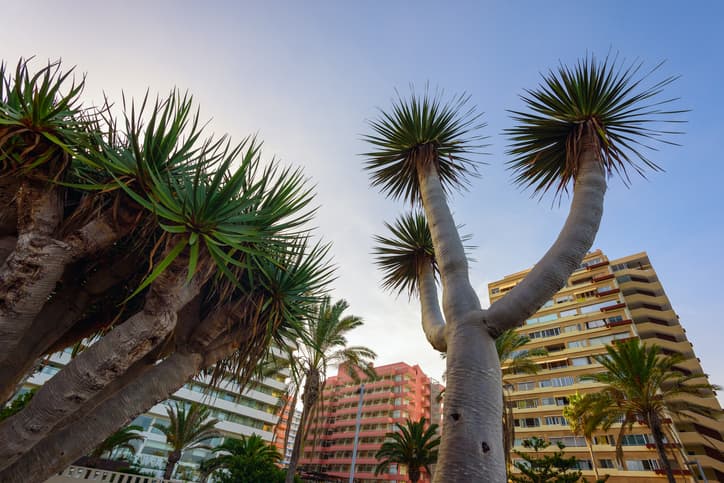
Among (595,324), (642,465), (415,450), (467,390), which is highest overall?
(595,324)

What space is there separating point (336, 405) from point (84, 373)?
81.2m

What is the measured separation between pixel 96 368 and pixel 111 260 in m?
2.09

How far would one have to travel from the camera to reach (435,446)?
2409 centimetres

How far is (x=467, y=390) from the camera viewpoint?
2885 millimetres

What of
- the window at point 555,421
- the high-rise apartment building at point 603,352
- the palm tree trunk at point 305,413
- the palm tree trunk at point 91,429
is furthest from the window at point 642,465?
the palm tree trunk at point 91,429

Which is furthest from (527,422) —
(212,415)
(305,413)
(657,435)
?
(212,415)

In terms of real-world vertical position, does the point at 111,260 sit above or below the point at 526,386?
below

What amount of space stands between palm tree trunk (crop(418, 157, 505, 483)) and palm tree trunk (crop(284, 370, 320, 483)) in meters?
13.1

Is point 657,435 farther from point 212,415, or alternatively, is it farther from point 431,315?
point 212,415

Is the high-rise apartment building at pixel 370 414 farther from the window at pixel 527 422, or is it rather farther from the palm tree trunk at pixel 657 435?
the palm tree trunk at pixel 657 435

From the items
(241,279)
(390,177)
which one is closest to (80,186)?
(241,279)

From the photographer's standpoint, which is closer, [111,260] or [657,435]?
[111,260]

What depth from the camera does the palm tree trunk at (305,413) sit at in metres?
15.2

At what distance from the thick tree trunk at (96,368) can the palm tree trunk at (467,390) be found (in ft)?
9.86
